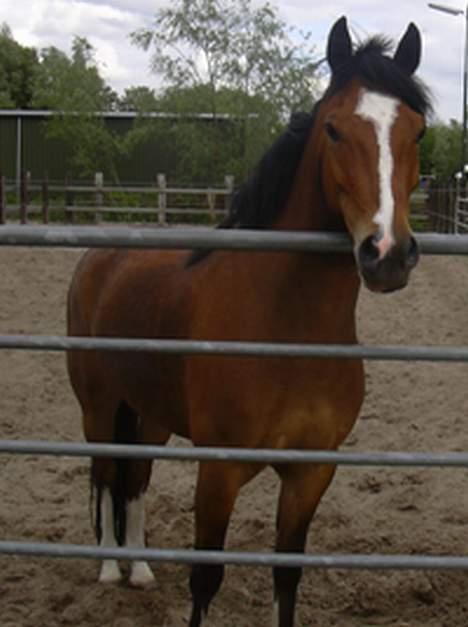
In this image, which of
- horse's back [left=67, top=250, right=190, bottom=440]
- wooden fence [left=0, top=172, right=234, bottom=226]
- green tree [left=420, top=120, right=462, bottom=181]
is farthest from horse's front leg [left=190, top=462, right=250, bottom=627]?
green tree [left=420, top=120, right=462, bottom=181]

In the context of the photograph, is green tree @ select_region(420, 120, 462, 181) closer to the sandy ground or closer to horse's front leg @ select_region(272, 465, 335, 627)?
the sandy ground

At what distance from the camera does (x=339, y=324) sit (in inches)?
111

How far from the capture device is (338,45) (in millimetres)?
2670

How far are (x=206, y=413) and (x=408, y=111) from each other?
1.20 metres

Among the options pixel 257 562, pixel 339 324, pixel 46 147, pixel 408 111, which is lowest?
pixel 257 562

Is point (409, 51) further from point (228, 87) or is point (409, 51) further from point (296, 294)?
point (228, 87)

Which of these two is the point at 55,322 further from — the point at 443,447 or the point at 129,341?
the point at 129,341

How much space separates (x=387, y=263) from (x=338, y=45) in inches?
36.6

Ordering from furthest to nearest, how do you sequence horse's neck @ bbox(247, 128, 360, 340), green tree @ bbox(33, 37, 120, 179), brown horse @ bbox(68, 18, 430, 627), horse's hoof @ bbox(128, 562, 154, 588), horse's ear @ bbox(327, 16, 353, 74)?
1. green tree @ bbox(33, 37, 120, 179)
2. horse's hoof @ bbox(128, 562, 154, 588)
3. horse's neck @ bbox(247, 128, 360, 340)
4. horse's ear @ bbox(327, 16, 353, 74)
5. brown horse @ bbox(68, 18, 430, 627)

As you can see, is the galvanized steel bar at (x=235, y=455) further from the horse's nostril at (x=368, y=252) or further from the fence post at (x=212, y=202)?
the fence post at (x=212, y=202)

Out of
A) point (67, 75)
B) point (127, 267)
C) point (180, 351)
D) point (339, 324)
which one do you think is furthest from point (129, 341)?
point (67, 75)

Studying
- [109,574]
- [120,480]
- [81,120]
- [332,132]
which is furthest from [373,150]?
[81,120]

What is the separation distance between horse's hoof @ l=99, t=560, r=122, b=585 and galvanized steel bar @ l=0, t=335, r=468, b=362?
2187 mm

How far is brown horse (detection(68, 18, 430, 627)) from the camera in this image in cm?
229
